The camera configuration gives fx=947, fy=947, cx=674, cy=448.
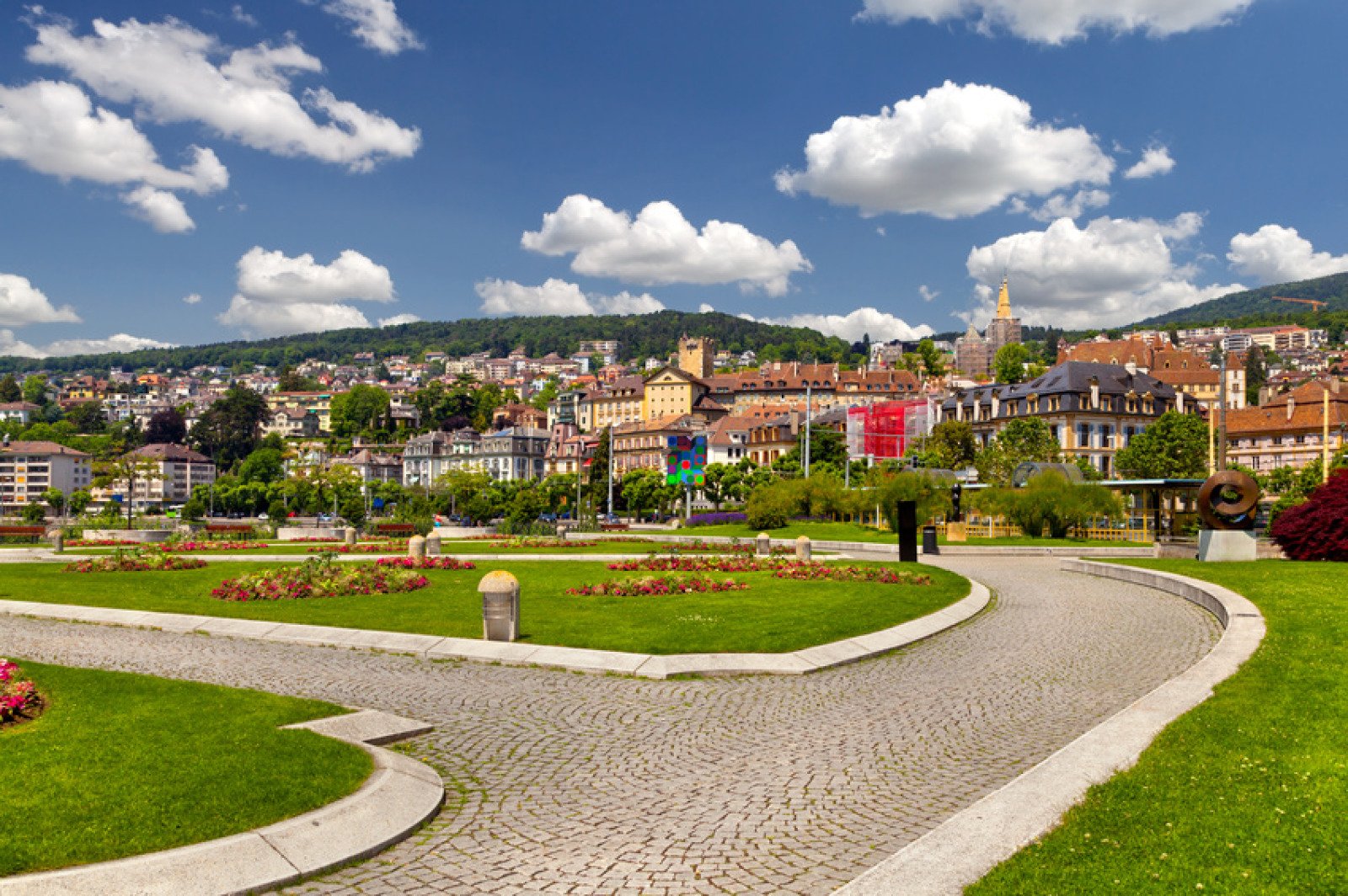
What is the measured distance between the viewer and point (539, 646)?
16.2 metres

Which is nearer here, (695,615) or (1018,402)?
(695,615)

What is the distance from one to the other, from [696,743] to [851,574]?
1722 cm

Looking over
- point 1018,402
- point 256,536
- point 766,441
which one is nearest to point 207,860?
point 256,536

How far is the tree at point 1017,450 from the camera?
82.2m

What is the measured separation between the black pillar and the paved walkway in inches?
568

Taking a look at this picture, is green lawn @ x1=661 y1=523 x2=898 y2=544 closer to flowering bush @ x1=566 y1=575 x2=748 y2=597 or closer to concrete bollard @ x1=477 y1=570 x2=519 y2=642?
flowering bush @ x1=566 y1=575 x2=748 y2=597

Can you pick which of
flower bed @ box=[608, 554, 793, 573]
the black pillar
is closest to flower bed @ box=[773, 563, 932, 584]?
flower bed @ box=[608, 554, 793, 573]

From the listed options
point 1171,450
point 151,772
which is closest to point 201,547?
point 151,772

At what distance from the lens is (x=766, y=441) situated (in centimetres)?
14550

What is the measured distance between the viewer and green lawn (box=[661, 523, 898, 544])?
5300cm

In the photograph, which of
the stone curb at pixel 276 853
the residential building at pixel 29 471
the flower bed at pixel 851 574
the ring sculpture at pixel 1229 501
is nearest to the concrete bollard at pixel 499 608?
the stone curb at pixel 276 853

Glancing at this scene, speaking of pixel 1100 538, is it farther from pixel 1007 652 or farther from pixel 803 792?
pixel 803 792

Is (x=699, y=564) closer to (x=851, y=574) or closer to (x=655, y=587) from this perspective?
(x=851, y=574)

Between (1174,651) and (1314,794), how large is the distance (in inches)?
Result: 381
